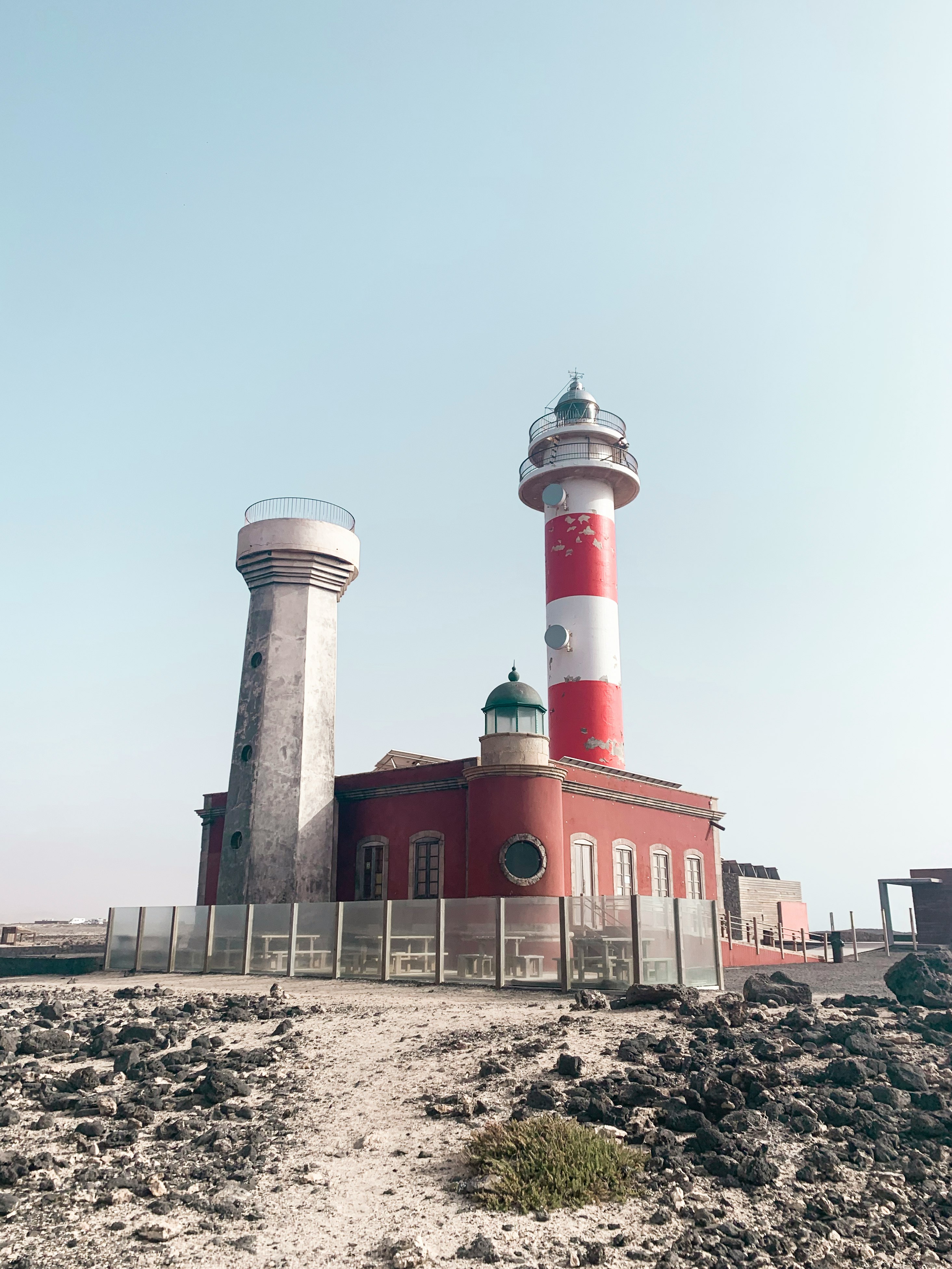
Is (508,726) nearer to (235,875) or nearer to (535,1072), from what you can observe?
(235,875)

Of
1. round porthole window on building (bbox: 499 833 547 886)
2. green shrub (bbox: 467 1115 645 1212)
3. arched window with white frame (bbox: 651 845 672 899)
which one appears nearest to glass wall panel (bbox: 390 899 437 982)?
round porthole window on building (bbox: 499 833 547 886)

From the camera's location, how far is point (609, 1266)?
7.20m

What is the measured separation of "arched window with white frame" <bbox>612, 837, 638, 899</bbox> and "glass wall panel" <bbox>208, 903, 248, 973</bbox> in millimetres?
9754

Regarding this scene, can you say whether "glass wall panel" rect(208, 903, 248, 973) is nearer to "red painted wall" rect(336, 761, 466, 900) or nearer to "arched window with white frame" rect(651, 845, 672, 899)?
"red painted wall" rect(336, 761, 466, 900)

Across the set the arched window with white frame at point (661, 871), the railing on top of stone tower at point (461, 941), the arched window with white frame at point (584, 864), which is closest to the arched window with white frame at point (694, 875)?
the arched window with white frame at point (661, 871)

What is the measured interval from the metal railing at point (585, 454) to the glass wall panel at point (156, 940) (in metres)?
18.7

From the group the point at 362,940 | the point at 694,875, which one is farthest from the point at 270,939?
the point at 694,875

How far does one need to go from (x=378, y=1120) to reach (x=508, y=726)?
16096mm

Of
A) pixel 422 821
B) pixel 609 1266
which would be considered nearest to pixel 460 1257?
pixel 609 1266

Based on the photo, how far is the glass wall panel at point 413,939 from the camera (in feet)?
62.8

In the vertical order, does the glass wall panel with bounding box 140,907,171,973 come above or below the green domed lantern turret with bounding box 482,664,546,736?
below

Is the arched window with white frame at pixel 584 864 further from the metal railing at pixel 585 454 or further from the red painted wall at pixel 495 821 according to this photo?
the metal railing at pixel 585 454

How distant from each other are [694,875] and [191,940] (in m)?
15.3

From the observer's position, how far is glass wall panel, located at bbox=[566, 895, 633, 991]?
55.6 ft
